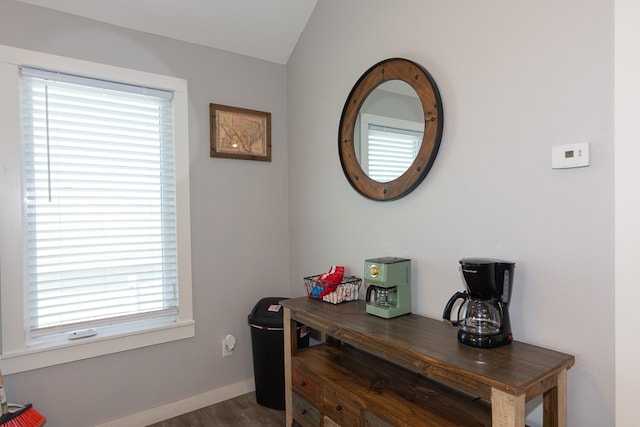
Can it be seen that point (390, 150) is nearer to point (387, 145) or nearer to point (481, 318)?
point (387, 145)

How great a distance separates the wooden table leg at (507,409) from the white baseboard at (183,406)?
2.01 meters

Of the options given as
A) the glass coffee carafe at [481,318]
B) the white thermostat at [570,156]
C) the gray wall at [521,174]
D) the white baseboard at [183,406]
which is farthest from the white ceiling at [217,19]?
the white baseboard at [183,406]

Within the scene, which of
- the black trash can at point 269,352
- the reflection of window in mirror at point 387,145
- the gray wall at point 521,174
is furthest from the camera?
the black trash can at point 269,352

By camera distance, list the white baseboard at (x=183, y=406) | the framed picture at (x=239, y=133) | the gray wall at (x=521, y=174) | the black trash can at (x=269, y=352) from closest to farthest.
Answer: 1. the gray wall at (x=521, y=174)
2. the white baseboard at (x=183, y=406)
3. the black trash can at (x=269, y=352)
4. the framed picture at (x=239, y=133)

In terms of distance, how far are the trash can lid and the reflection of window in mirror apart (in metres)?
1.14

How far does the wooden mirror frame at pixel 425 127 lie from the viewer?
169 centimetres

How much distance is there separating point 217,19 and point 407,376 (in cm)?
244

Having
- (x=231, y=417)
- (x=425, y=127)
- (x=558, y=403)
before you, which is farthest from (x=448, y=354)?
(x=231, y=417)

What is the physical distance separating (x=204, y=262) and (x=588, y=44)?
7.65 ft

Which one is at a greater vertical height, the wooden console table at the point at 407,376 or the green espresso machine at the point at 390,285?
the green espresso machine at the point at 390,285

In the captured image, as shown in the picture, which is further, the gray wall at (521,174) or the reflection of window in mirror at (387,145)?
the reflection of window in mirror at (387,145)

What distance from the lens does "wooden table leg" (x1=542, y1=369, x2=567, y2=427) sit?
3.99ft

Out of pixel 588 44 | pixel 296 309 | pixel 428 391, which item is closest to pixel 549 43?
pixel 588 44

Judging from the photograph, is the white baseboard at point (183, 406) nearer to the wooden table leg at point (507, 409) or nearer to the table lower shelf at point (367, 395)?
the table lower shelf at point (367, 395)
